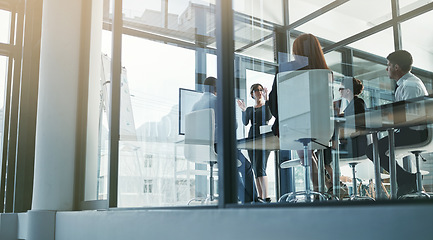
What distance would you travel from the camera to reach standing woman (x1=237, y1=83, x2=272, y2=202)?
215 centimetres

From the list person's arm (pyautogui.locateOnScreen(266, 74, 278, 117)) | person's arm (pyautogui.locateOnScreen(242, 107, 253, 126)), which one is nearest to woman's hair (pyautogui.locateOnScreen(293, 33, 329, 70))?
person's arm (pyautogui.locateOnScreen(266, 74, 278, 117))

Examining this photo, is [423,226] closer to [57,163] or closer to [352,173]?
[352,173]

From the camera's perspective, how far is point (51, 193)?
3945 millimetres

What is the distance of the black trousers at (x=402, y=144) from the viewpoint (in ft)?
6.94

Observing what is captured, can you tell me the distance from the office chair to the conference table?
2.8 inches

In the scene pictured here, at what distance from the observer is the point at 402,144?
2236 millimetres

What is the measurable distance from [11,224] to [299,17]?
3.56 m

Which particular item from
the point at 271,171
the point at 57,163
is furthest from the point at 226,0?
the point at 57,163

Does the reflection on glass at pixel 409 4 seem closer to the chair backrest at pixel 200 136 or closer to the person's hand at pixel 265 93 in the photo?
the person's hand at pixel 265 93

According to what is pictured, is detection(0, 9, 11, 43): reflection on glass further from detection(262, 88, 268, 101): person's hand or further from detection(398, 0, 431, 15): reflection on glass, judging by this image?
detection(398, 0, 431, 15): reflection on glass

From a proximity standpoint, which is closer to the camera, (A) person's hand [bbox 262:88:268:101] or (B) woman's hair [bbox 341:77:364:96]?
(A) person's hand [bbox 262:88:268:101]

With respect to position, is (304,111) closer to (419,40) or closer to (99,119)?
(419,40)

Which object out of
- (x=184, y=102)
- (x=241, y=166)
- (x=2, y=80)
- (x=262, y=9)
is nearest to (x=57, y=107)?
(x=2, y=80)

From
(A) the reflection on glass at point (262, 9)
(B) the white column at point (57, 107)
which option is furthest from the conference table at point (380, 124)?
(B) the white column at point (57, 107)
